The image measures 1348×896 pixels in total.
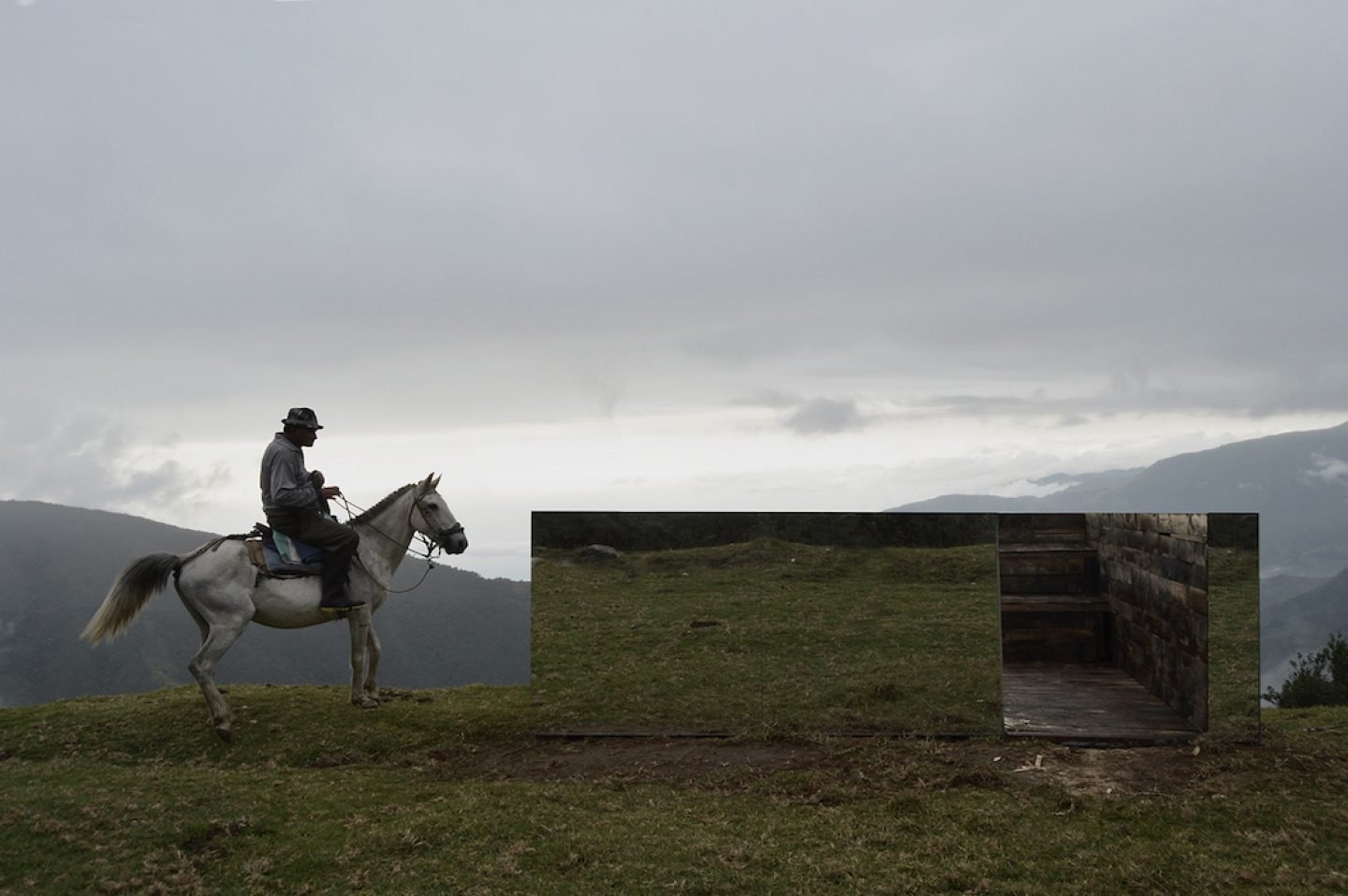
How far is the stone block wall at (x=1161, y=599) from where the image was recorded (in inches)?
369

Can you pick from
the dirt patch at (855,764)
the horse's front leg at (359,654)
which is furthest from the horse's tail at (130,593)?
the dirt patch at (855,764)

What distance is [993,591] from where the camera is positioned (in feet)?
31.4

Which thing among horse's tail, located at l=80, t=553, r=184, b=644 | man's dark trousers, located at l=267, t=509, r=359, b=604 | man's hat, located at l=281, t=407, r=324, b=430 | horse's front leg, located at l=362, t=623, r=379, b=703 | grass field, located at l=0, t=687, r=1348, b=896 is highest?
man's hat, located at l=281, t=407, r=324, b=430

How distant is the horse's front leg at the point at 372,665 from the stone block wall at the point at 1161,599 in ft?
31.6

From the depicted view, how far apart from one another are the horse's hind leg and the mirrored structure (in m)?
3.43

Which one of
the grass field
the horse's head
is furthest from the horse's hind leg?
the horse's head

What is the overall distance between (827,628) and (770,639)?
643mm

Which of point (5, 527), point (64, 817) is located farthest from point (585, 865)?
point (5, 527)

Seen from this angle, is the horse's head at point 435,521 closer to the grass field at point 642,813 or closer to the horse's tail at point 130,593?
the grass field at point 642,813

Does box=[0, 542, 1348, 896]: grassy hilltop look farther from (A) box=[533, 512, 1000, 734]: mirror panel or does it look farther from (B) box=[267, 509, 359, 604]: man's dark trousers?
(B) box=[267, 509, 359, 604]: man's dark trousers

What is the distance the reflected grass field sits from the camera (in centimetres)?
955

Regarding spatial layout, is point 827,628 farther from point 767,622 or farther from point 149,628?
point 149,628

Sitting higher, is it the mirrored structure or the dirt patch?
the mirrored structure

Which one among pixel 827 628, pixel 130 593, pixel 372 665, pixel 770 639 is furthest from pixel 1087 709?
pixel 130 593
